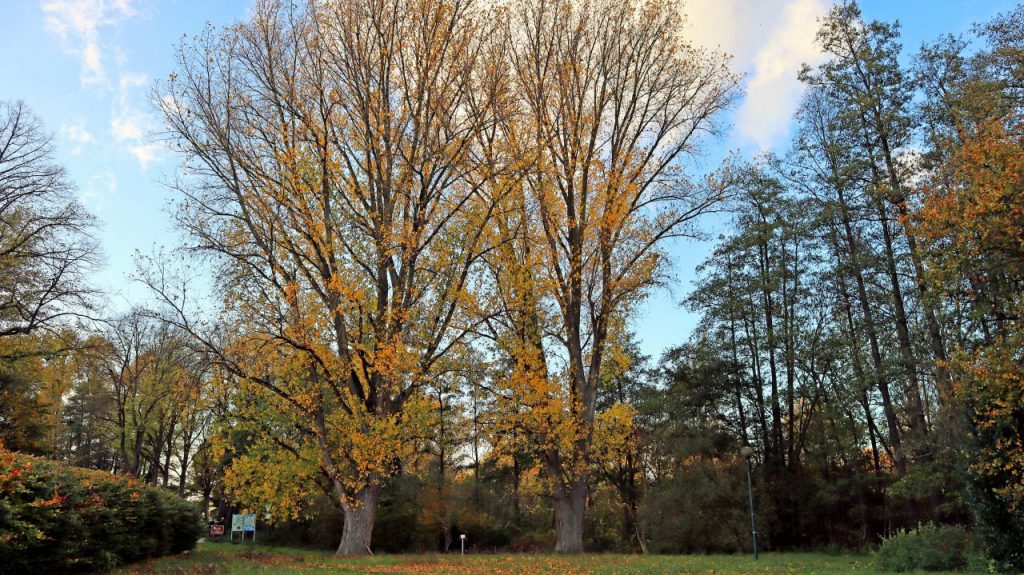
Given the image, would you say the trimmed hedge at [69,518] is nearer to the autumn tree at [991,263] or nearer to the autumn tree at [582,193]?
the autumn tree at [582,193]

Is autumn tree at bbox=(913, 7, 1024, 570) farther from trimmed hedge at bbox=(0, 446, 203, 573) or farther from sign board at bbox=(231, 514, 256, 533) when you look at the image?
sign board at bbox=(231, 514, 256, 533)

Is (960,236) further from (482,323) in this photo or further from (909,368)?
(482,323)

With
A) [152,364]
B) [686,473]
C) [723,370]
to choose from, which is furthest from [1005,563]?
[152,364]

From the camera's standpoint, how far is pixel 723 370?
2881 centimetres

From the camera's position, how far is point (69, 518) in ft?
30.0

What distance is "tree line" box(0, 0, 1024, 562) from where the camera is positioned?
15.2 meters

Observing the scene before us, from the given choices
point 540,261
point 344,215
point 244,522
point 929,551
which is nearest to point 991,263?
point 929,551

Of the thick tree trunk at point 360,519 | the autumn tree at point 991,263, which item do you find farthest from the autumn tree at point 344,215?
the autumn tree at point 991,263

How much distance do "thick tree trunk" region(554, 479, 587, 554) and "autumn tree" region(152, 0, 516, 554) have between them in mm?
4744

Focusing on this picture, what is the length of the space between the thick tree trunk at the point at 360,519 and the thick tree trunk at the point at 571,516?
17.9 feet

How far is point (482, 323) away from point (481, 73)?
7624 mm

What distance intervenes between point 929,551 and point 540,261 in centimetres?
1199

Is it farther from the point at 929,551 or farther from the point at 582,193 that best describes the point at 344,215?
the point at 929,551

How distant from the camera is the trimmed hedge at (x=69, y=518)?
802 cm
